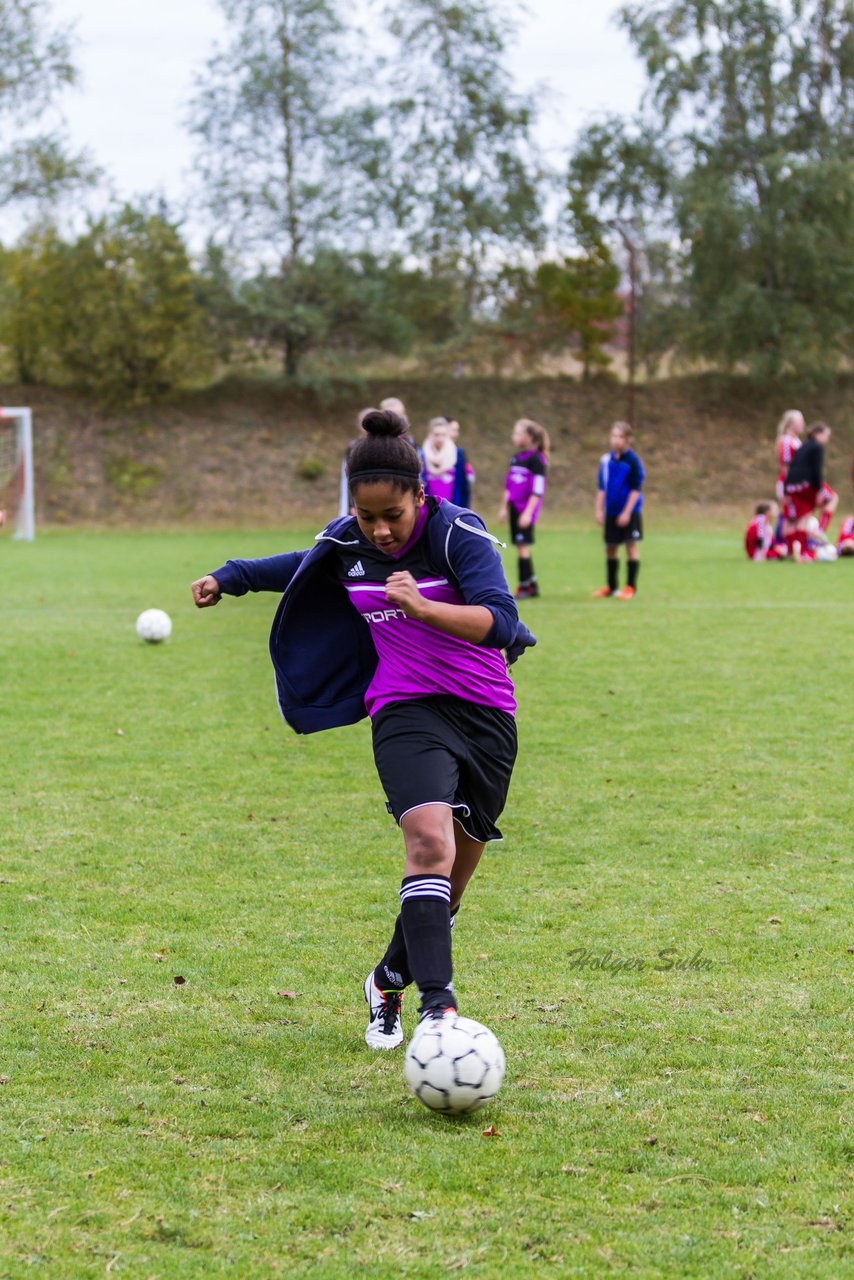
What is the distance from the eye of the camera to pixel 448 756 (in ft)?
12.3

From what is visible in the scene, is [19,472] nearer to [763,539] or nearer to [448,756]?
[763,539]

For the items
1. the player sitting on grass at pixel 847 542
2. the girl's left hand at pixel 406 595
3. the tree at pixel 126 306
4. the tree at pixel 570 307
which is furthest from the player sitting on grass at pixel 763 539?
→ the tree at pixel 126 306

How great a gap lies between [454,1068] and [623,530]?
12.8 metres

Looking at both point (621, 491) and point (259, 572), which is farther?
point (621, 491)

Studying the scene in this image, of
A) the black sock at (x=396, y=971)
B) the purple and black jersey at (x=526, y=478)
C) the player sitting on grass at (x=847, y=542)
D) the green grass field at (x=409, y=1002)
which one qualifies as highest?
the purple and black jersey at (x=526, y=478)

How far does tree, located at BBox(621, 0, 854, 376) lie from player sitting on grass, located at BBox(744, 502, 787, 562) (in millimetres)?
17067

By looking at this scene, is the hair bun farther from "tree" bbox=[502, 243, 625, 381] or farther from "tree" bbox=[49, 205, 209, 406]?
"tree" bbox=[502, 243, 625, 381]

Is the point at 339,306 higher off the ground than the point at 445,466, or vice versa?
the point at 339,306

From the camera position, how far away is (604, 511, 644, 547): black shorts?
15547mm

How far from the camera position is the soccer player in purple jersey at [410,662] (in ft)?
11.8

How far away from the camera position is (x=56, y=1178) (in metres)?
2.96

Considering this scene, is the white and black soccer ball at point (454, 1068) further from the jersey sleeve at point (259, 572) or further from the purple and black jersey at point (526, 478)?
the purple and black jersey at point (526, 478)

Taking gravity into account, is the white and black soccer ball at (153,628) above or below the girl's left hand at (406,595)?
below

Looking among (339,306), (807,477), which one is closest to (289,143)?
(339,306)
